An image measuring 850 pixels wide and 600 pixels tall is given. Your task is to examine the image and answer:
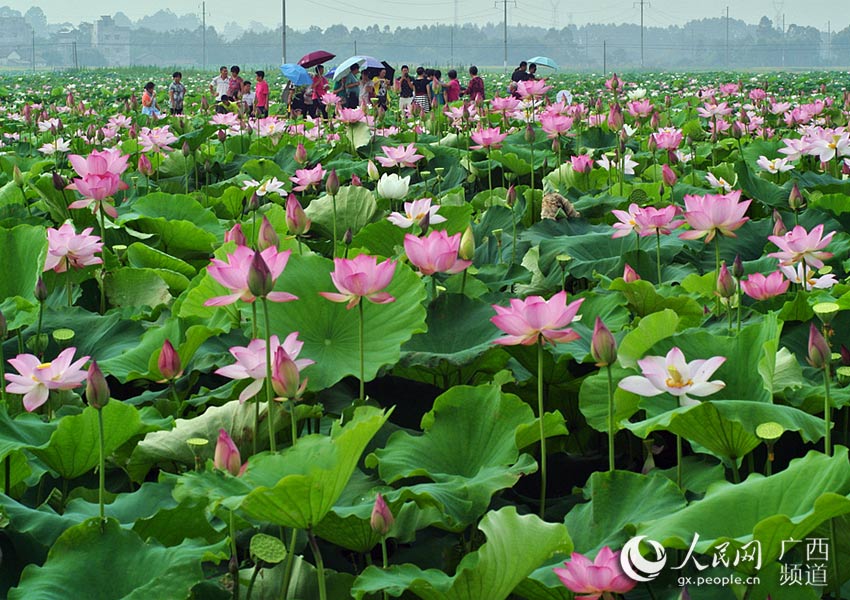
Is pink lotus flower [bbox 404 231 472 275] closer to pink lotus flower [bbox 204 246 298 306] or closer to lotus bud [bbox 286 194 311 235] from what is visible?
pink lotus flower [bbox 204 246 298 306]

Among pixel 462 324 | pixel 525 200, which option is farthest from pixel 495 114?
pixel 462 324

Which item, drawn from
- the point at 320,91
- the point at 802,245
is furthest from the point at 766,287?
the point at 320,91

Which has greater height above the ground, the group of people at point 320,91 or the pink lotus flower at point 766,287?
the group of people at point 320,91

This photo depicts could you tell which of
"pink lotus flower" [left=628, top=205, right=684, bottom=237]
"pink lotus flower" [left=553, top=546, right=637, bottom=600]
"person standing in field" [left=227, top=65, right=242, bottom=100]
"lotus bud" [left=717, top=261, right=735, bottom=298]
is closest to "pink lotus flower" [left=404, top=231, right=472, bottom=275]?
"lotus bud" [left=717, top=261, right=735, bottom=298]

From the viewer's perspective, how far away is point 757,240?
2125 mm

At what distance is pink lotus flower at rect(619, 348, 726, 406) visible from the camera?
1044 millimetres

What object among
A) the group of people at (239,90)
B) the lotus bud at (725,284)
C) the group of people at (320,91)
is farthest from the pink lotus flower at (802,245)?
the group of people at (239,90)

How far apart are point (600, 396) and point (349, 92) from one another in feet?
32.0

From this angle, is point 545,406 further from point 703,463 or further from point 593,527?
point 593,527

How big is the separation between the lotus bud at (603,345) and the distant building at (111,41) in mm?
112725

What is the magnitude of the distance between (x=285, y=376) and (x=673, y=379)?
0.42 metres

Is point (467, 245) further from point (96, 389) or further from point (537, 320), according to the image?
point (96, 389)

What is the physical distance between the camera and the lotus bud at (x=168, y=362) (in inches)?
49.4

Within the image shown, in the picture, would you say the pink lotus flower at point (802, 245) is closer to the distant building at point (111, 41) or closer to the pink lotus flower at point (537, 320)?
the pink lotus flower at point (537, 320)
